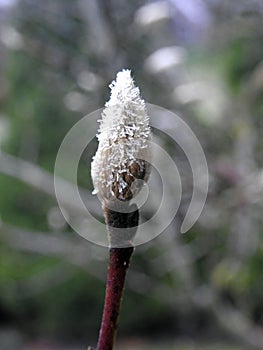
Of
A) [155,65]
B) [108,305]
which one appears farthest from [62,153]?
[108,305]

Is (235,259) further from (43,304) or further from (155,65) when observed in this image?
(43,304)

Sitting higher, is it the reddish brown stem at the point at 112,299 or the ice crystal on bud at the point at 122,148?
the ice crystal on bud at the point at 122,148

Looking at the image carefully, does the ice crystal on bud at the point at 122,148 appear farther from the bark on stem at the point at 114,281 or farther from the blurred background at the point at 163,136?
the blurred background at the point at 163,136

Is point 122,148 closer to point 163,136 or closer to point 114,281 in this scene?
point 114,281

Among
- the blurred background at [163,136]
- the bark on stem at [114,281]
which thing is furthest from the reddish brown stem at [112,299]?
the blurred background at [163,136]

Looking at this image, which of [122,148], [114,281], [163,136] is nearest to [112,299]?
[114,281]

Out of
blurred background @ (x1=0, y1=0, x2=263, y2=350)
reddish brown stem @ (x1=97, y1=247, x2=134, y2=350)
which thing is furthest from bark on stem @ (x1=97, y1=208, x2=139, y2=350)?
blurred background @ (x1=0, y1=0, x2=263, y2=350)
